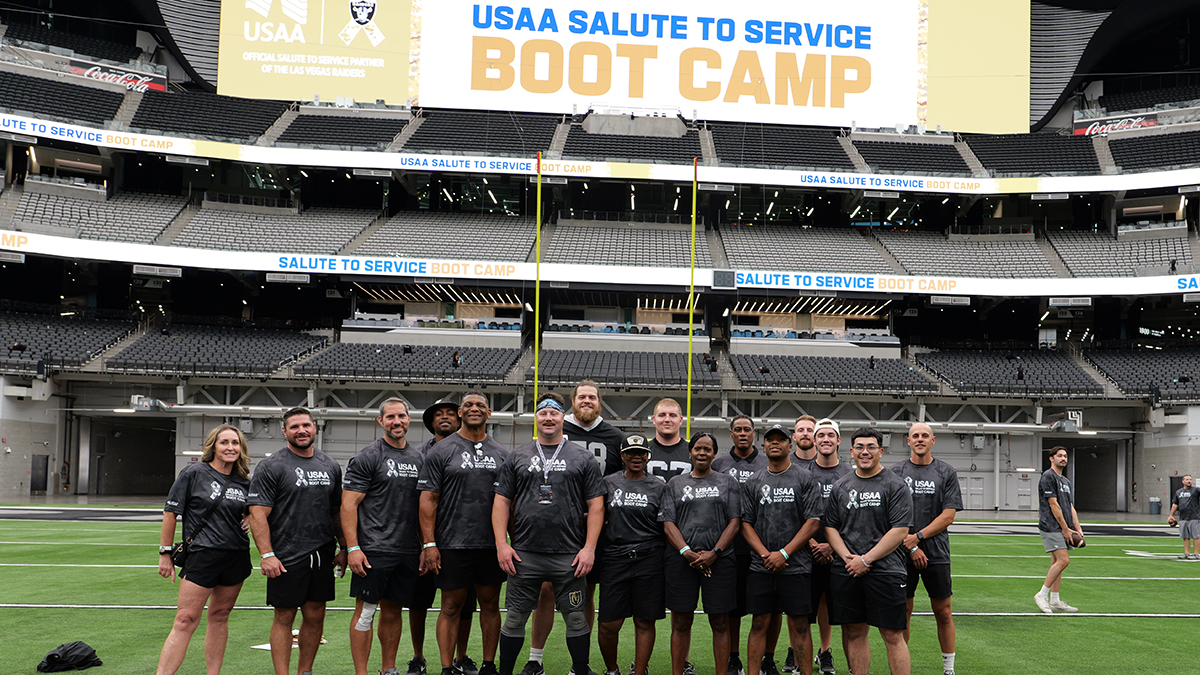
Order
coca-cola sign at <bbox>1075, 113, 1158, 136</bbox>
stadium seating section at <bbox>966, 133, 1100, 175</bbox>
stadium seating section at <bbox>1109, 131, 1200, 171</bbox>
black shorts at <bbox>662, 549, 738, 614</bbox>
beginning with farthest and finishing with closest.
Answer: coca-cola sign at <bbox>1075, 113, 1158, 136</bbox>
stadium seating section at <bbox>966, 133, 1100, 175</bbox>
stadium seating section at <bbox>1109, 131, 1200, 171</bbox>
black shorts at <bbox>662, 549, 738, 614</bbox>

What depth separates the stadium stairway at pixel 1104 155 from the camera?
3659 centimetres

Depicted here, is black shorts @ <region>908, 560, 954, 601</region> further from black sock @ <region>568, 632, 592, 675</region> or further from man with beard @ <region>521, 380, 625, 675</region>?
black sock @ <region>568, 632, 592, 675</region>

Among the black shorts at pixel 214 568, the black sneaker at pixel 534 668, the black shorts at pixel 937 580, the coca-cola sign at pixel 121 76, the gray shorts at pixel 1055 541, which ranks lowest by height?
the black sneaker at pixel 534 668

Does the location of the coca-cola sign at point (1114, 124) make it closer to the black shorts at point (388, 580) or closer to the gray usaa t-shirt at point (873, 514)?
the gray usaa t-shirt at point (873, 514)

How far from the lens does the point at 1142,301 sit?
121 ft

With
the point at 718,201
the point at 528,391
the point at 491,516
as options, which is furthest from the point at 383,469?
the point at 718,201

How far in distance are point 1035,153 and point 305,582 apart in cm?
4159

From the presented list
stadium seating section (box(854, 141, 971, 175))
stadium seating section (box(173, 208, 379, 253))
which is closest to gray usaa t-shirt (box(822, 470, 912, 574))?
stadium seating section (box(173, 208, 379, 253))

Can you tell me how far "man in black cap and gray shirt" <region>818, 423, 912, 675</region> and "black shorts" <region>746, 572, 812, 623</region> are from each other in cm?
21

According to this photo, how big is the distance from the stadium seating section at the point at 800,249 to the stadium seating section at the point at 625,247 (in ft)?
5.08

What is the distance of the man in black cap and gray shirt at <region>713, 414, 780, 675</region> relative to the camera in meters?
6.65

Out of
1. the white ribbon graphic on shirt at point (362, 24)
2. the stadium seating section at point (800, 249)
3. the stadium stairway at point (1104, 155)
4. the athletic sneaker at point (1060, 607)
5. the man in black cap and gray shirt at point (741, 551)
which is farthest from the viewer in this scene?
the white ribbon graphic on shirt at point (362, 24)

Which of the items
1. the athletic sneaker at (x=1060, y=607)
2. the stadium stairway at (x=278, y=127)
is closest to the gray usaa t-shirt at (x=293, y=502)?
the athletic sneaker at (x=1060, y=607)

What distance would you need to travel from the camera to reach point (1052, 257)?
3688 cm
